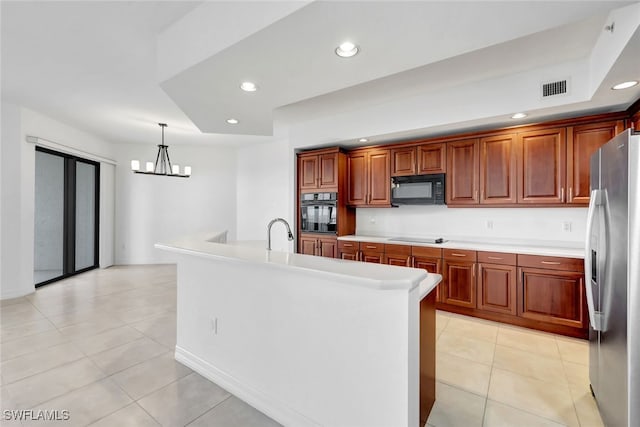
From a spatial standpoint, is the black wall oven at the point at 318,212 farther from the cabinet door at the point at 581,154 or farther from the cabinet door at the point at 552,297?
the cabinet door at the point at 581,154

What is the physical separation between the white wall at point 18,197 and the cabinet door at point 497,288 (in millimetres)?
6238

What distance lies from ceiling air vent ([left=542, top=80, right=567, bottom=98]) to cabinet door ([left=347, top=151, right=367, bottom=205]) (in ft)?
7.33

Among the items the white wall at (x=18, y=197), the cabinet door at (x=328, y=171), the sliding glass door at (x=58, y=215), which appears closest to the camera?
the white wall at (x=18, y=197)

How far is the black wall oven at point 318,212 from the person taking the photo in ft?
14.6

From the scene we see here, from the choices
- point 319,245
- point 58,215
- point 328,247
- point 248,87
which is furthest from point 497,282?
point 58,215

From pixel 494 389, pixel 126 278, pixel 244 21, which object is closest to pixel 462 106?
pixel 244 21

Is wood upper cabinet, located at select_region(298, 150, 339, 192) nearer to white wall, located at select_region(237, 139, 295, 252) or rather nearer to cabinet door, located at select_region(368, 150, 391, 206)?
cabinet door, located at select_region(368, 150, 391, 206)

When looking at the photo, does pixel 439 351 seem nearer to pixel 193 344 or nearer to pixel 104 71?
pixel 193 344

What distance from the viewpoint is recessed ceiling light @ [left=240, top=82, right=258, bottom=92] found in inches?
94.9

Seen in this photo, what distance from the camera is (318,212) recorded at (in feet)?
15.1

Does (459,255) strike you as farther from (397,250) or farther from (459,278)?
(397,250)

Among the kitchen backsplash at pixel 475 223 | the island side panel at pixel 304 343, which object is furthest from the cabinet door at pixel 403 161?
the island side panel at pixel 304 343

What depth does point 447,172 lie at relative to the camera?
373 centimetres

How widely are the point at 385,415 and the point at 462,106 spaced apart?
3120 millimetres
